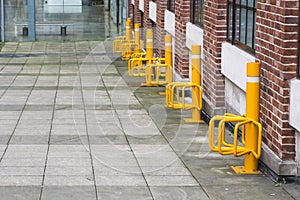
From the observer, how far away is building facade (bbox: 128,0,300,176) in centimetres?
893

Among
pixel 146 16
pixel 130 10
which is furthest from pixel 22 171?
pixel 130 10

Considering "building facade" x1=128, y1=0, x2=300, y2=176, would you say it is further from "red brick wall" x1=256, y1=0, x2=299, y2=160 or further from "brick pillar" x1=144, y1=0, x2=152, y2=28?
"brick pillar" x1=144, y1=0, x2=152, y2=28

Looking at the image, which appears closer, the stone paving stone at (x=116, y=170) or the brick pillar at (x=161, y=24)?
the stone paving stone at (x=116, y=170)

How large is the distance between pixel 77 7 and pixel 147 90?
15.5m

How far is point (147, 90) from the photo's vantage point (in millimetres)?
17359

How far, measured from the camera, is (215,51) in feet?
43.0

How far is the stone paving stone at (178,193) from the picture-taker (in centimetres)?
848

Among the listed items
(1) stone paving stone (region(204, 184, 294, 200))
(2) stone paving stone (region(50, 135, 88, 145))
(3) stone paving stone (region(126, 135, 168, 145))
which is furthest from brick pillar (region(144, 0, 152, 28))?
(1) stone paving stone (region(204, 184, 294, 200))

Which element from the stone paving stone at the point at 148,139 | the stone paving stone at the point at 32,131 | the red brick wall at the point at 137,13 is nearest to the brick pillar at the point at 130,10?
the red brick wall at the point at 137,13

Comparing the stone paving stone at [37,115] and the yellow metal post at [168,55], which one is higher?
the yellow metal post at [168,55]

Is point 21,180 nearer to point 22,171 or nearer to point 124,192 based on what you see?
point 22,171

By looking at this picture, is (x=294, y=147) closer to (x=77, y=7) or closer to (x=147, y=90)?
(x=147, y=90)

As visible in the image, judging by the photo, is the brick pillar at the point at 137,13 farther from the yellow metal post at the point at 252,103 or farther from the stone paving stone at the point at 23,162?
the yellow metal post at the point at 252,103

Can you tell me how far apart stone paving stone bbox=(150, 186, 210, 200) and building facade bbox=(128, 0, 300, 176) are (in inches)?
38.6
